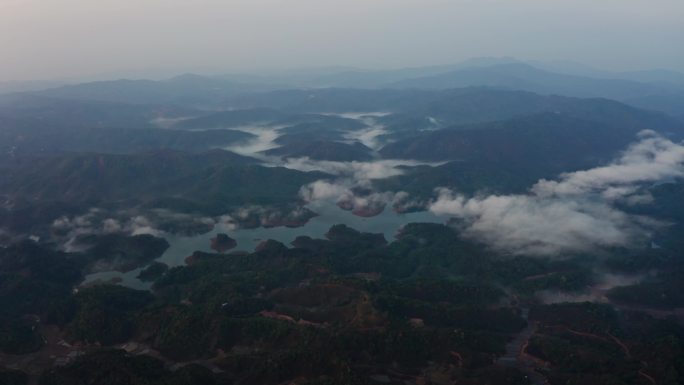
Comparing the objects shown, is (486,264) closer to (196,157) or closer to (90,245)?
(90,245)

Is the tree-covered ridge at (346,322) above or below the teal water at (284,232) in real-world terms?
above

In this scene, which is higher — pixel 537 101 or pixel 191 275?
pixel 537 101

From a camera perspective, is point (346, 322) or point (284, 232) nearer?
point (346, 322)

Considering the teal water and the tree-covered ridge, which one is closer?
the tree-covered ridge

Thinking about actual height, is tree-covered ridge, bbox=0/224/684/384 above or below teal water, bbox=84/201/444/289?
above

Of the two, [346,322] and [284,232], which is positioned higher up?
[346,322]

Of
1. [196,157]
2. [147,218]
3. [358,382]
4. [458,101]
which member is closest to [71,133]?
[196,157]

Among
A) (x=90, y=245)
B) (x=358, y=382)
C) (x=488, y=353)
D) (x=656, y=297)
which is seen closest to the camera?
(x=358, y=382)

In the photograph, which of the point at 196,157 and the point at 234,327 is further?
the point at 196,157

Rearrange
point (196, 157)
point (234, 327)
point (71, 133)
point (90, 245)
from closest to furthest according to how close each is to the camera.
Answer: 1. point (234, 327)
2. point (90, 245)
3. point (196, 157)
4. point (71, 133)

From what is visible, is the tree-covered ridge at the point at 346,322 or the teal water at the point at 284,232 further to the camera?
the teal water at the point at 284,232
